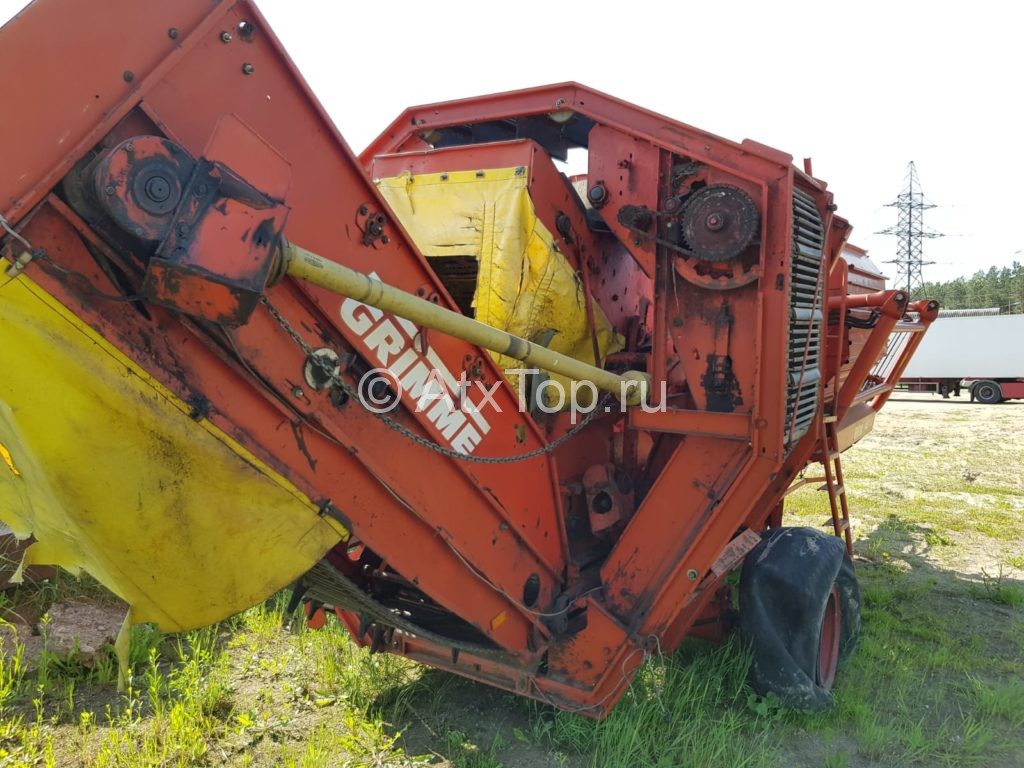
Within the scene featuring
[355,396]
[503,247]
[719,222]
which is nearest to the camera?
[355,396]

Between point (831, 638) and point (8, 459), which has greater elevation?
point (8, 459)

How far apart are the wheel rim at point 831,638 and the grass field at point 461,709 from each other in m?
0.12

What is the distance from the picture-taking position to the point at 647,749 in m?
3.00

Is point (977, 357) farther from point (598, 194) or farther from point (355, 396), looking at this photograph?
point (355, 396)

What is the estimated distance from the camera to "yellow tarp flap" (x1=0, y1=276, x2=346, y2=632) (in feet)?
5.42

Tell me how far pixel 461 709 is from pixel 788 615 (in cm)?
166

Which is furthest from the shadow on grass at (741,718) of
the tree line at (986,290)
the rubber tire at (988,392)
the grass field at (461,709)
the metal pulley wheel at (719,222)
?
the tree line at (986,290)

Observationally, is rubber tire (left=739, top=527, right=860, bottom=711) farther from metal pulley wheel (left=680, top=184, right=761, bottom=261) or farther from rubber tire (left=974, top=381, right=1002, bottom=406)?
rubber tire (left=974, top=381, right=1002, bottom=406)

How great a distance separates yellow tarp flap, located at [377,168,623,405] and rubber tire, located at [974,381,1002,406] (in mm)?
23181

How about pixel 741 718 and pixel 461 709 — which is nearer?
pixel 741 718

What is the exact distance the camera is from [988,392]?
2155cm

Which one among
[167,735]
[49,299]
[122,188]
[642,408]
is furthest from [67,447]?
[642,408]

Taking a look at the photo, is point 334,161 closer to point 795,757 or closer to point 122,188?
point 122,188

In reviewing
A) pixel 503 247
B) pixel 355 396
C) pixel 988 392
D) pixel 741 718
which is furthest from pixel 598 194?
pixel 988 392
